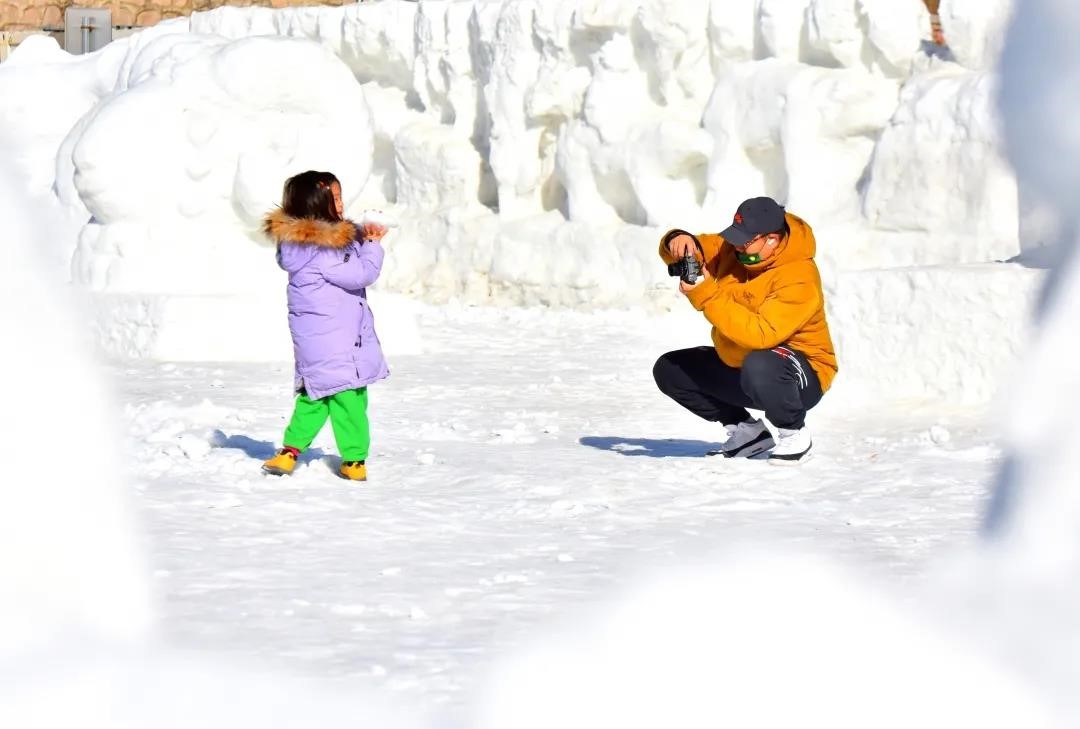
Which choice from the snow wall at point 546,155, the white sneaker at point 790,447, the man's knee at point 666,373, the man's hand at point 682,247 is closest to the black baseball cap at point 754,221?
the man's hand at point 682,247

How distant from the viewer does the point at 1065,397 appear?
3.79 m

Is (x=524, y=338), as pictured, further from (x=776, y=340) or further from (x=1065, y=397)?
(x=1065, y=397)

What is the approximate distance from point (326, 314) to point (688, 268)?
4.31 feet

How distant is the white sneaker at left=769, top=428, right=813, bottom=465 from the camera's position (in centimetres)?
633

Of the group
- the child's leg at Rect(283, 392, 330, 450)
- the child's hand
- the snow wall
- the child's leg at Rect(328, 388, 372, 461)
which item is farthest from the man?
the snow wall

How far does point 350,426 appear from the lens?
6.07 metres

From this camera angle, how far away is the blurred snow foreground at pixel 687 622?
3.25m

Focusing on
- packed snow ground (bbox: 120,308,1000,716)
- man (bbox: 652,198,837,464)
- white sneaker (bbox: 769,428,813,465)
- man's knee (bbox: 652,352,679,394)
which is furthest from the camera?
man's knee (bbox: 652,352,679,394)

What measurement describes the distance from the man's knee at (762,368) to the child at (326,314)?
1356 millimetres

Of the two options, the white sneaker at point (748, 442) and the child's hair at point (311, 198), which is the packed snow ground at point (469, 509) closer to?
the white sneaker at point (748, 442)

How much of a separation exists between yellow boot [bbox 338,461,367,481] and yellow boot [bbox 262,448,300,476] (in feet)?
0.61

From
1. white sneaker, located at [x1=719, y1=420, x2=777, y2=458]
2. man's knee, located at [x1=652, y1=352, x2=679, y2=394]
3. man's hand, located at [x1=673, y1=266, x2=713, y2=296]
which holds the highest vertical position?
man's hand, located at [x1=673, y1=266, x2=713, y2=296]

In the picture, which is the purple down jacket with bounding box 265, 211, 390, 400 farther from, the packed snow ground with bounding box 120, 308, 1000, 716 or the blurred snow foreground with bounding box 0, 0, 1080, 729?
the blurred snow foreground with bounding box 0, 0, 1080, 729

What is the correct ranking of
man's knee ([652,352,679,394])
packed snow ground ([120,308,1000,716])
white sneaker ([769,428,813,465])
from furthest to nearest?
1. man's knee ([652,352,679,394])
2. white sneaker ([769,428,813,465])
3. packed snow ground ([120,308,1000,716])
